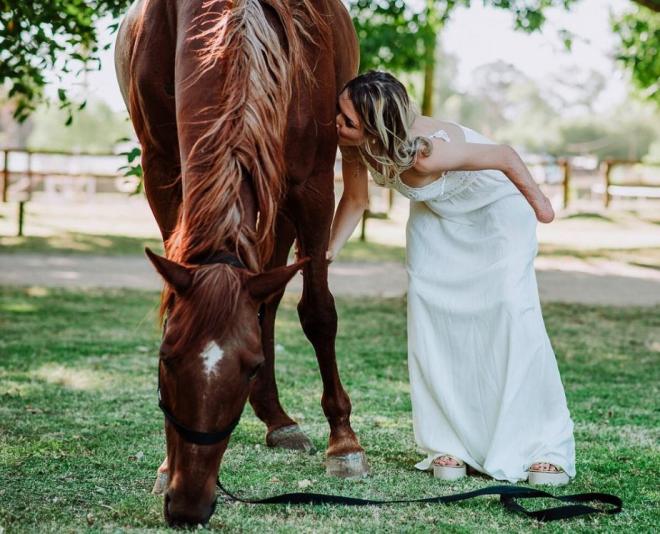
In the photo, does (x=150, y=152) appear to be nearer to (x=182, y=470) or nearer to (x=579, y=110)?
(x=182, y=470)

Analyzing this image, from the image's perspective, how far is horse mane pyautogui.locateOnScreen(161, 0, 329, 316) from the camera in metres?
3.12

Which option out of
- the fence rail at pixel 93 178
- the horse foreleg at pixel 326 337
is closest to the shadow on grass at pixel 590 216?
the fence rail at pixel 93 178

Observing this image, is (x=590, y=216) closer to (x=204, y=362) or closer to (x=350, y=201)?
(x=350, y=201)

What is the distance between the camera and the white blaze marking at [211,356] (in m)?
2.90

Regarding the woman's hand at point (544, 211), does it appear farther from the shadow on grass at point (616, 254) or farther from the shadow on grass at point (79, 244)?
the shadow on grass at point (616, 254)

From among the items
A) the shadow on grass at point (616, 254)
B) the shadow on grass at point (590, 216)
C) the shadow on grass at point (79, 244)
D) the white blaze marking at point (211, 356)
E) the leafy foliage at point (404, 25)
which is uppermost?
the leafy foliage at point (404, 25)

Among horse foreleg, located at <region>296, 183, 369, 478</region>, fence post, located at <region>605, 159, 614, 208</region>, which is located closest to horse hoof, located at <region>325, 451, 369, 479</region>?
horse foreleg, located at <region>296, 183, 369, 478</region>

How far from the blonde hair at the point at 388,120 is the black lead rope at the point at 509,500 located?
4.71ft

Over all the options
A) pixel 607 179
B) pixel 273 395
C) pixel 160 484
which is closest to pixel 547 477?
pixel 273 395

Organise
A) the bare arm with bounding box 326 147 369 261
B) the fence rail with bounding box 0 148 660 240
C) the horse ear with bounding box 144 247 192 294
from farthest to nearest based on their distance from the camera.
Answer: the fence rail with bounding box 0 148 660 240, the bare arm with bounding box 326 147 369 261, the horse ear with bounding box 144 247 192 294

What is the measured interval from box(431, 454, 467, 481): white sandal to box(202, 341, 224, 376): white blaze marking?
5.59 feet

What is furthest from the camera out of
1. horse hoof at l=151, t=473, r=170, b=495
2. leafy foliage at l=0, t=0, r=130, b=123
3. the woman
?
leafy foliage at l=0, t=0, r=130, b=123

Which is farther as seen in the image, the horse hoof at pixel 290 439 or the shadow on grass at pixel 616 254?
the shadow on grass at pixel 616 254

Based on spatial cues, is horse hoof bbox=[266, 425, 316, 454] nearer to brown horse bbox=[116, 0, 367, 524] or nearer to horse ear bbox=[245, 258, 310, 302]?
brown horse bbox=[116, 0, 367, 524]
